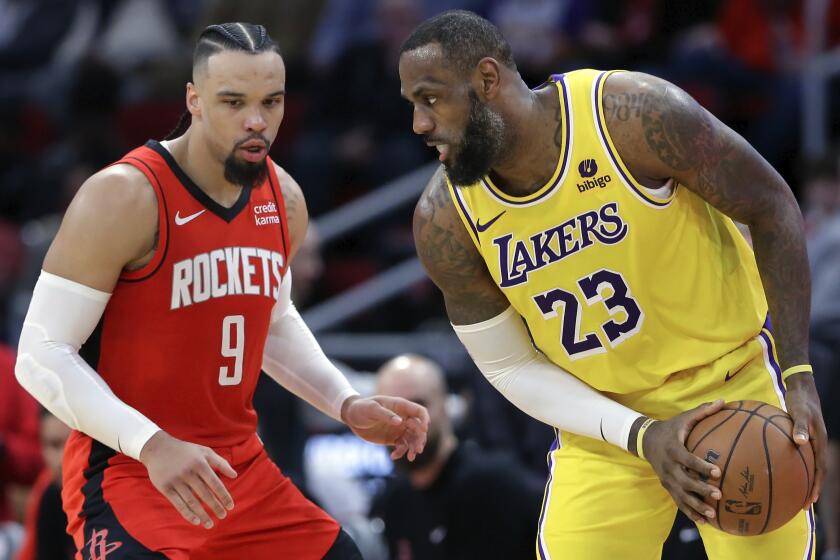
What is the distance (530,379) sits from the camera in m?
4.54

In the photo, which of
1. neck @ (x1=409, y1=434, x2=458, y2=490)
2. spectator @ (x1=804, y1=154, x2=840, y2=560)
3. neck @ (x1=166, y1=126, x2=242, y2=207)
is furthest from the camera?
spectator @ (x1=804, y1=154, x2=840, y2=560)

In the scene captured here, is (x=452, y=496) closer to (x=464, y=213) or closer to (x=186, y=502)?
(x=464, y=213)

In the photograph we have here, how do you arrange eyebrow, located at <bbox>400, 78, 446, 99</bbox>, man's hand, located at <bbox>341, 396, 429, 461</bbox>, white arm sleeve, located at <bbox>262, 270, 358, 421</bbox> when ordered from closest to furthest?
eyebrow, located at <bbox>400, 78, 446, 99</bbox>
man's hand, located at <bbox>341, 396, 429, 461</bbox>
white arm sleeve, located at <bbox>262, 270, 358, 421</bbox>

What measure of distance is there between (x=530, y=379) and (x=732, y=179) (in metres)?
0.90

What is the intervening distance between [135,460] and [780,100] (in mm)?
6049

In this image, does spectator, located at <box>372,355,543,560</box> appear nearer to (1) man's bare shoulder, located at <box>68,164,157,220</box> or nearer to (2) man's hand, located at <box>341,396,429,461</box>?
(2) man's hand, located at <box>341,396,429,461</box>

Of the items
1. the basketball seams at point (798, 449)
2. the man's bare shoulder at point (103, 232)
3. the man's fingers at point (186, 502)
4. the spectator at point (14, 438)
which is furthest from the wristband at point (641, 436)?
the spectator at point (14, 438)

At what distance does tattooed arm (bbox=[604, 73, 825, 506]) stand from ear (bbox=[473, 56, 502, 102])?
326mm

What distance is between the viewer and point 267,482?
4461mm

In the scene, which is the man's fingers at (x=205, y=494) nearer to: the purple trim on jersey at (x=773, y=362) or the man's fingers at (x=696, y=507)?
the man's fingers at (x=696, y=507)

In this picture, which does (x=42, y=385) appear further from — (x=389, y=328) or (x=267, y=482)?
(x=389, y=328)

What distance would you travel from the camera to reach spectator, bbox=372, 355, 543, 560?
20.3 feet

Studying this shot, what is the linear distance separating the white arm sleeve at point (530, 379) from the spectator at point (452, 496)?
1653 mm

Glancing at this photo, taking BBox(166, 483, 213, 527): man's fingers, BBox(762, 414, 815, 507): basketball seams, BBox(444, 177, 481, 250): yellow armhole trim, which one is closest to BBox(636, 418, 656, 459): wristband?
BBox(762, 414, 815, 507): basketball seams
